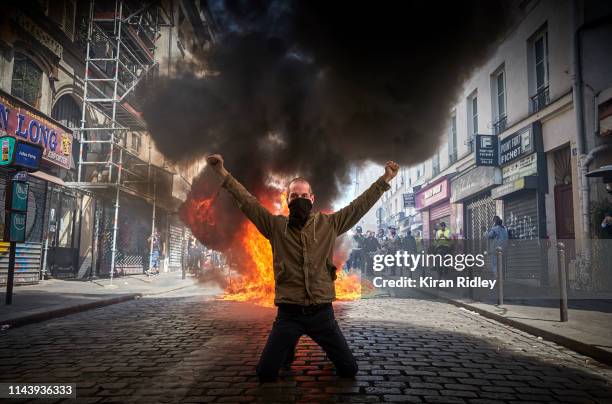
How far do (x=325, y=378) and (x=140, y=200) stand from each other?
51.2ft

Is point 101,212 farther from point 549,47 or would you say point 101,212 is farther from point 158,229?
point 549,47

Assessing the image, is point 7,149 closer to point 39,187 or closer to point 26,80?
point 39,187

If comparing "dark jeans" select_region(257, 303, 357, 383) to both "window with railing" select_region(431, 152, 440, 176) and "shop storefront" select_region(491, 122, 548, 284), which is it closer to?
"shop storefront" select_region(491, 122, 548, 284)

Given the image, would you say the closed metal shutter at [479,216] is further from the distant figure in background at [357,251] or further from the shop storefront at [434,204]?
the distant figure in background at [357,251]

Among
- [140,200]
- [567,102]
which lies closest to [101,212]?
[140,200]

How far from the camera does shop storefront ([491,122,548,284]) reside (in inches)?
484

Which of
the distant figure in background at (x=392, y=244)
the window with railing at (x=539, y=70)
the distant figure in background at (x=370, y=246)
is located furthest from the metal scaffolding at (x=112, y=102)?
the window with railing at (x=539, y=70)

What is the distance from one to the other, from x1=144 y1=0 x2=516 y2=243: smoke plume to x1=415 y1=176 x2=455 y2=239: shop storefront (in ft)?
33.6

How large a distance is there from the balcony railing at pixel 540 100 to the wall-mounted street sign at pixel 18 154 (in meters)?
12.9

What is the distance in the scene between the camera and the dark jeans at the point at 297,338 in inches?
→ 129

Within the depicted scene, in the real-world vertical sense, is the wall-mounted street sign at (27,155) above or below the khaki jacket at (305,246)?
above

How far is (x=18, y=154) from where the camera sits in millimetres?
7594

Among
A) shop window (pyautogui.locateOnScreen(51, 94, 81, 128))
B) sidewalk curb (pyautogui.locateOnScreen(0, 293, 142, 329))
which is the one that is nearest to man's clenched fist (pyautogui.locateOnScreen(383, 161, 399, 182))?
sidewalk curb (pyautogui.locateOnScreen(0, 293, 142, 329))

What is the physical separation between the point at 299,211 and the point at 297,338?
974 mm
